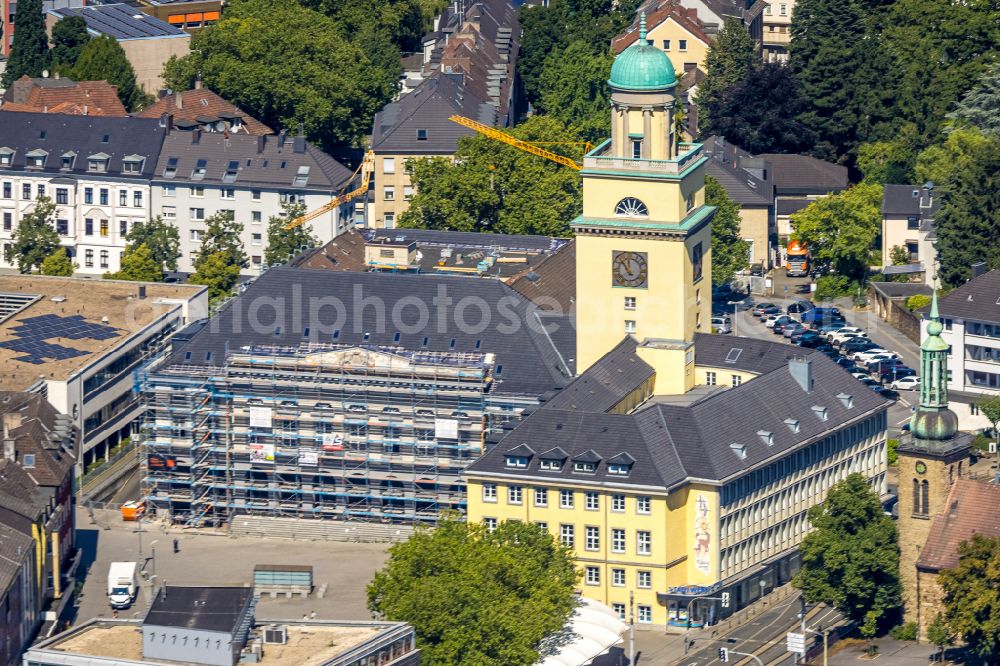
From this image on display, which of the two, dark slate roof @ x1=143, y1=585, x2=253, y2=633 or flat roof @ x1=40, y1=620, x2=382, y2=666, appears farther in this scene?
flat roof @ x1=40, y1=620, x2=382, y2=666

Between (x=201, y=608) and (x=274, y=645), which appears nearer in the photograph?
(x=201, y=608)

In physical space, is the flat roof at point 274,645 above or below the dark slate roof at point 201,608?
below

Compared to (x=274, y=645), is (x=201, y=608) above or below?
above

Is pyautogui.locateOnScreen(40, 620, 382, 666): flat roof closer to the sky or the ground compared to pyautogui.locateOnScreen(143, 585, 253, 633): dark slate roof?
closer to the ground

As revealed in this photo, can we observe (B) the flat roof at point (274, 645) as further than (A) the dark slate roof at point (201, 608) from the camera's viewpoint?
Yes
